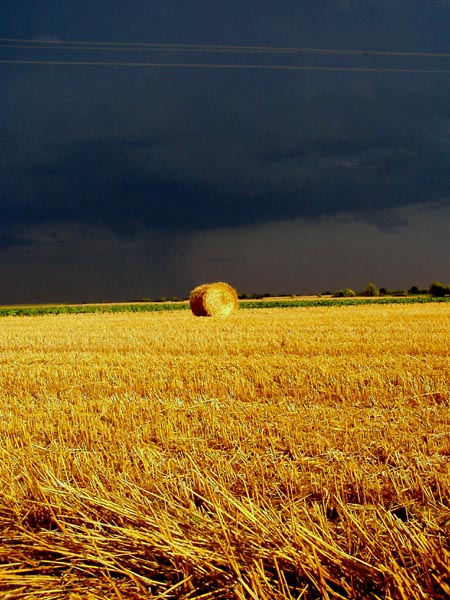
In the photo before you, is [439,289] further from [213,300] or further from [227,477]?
[227,477]

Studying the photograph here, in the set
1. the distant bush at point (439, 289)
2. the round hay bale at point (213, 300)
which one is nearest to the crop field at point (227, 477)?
the round hay bale at point (213, 300)

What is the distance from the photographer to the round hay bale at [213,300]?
29984 millimetres

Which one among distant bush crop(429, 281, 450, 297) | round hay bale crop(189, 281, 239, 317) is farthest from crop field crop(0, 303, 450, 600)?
distant bush crop(429, 281, 450, 297)

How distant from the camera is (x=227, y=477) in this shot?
410cm

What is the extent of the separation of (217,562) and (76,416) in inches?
195

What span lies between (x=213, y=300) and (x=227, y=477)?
85.6ft

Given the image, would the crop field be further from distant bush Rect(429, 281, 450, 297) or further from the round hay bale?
distant bush Rect(429, 281, 450, 297)

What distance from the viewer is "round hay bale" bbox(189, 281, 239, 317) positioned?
30.0m

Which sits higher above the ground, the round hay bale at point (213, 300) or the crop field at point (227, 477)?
the round hay bale at point (213, 300)

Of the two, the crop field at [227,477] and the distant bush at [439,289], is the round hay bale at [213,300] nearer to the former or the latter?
the crop field at [227,477]

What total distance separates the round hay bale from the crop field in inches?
689

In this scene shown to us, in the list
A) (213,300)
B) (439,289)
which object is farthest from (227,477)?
(439,289)

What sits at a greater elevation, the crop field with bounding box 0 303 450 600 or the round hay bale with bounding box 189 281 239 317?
the round hay bale with bounding box 189 281 239 317

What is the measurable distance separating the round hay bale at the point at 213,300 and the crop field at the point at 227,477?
17.5 meters
